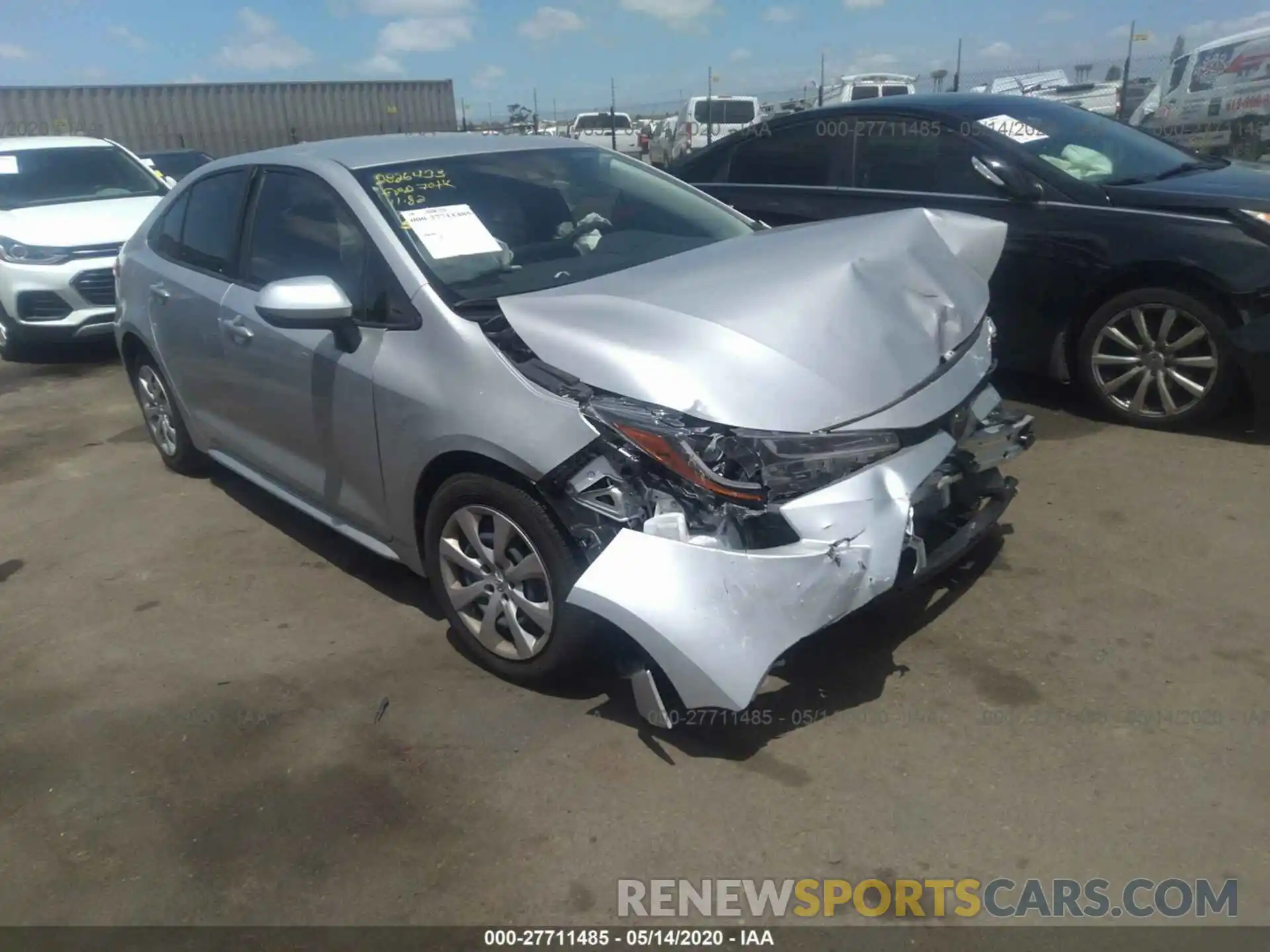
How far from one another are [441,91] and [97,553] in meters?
26.2

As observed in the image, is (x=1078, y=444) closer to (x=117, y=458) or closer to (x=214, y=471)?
(x=214, y=471)

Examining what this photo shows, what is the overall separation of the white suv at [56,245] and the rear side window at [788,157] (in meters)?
4.82

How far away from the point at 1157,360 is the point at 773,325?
2.99 m

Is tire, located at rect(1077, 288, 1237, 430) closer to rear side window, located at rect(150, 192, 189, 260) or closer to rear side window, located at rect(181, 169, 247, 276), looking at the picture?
rear side window, located at rect(181, 169, 247, 276)

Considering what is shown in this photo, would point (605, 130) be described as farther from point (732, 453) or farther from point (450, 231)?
point (732, 453)

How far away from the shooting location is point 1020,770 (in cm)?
273

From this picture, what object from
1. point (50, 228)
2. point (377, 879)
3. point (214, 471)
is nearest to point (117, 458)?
point (214, 471)

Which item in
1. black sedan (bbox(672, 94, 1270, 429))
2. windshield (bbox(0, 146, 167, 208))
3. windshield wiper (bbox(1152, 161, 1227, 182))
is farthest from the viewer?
windshield (bbox(0, 146, 167, 208))

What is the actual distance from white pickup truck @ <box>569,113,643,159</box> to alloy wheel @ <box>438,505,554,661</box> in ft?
76.6

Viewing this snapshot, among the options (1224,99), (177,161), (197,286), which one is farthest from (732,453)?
(177,161)

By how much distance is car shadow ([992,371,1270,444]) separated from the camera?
16.2 ft

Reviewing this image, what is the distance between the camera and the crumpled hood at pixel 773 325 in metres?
2.74

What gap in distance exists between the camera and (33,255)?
26.2 feet

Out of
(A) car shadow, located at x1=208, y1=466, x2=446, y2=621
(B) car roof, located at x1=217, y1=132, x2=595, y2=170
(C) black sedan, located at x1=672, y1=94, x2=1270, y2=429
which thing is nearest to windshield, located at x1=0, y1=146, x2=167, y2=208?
(A) car shadow, located at x1=208, y1=466, x2=446, y2=621
